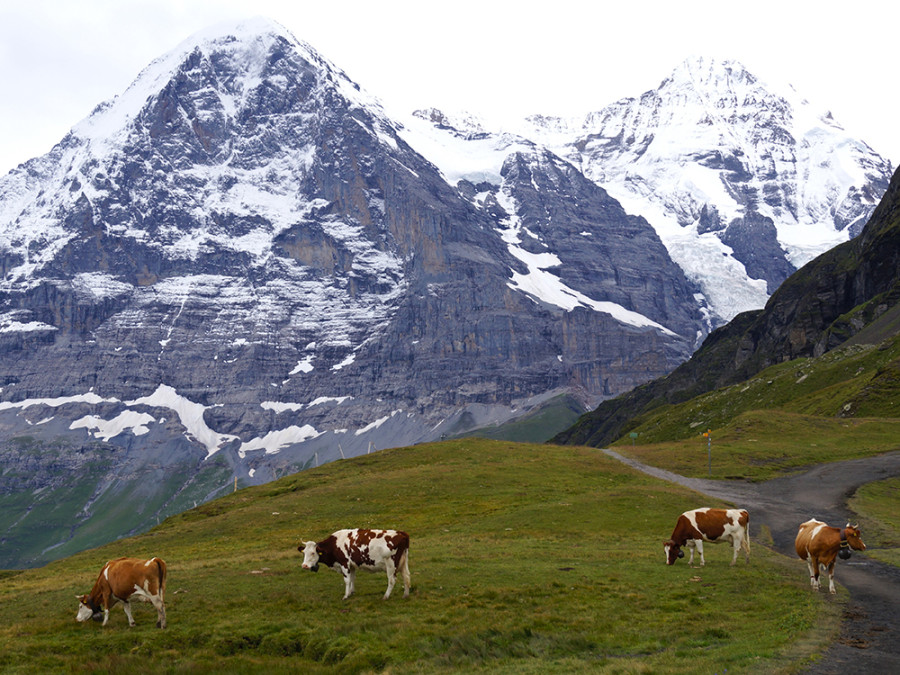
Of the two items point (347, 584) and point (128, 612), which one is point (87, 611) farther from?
point (347, 584)

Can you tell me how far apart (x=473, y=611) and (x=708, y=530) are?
15.1m

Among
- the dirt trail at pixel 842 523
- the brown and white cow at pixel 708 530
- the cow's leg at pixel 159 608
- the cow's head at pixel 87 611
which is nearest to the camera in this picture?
the dirt trail at pixel 842 523

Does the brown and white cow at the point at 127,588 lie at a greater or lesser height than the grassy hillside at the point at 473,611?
greater

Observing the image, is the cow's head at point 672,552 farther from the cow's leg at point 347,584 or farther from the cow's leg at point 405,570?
the cow's leg at point 347,584

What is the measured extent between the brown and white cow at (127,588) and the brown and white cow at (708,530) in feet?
76.2

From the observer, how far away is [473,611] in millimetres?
26531

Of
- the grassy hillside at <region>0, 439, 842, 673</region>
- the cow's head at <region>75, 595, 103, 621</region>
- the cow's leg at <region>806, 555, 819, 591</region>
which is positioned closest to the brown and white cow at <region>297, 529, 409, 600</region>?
the grassy hillside at <region>0, 439, 842, 673</region>

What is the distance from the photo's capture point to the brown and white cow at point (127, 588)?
2602 centimetres

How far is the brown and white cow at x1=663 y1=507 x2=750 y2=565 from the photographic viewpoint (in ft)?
115

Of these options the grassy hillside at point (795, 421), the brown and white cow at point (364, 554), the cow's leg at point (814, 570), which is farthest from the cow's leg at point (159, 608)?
the grassy hillside at point (795, 421)

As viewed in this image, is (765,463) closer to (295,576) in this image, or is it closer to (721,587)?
(721,587)

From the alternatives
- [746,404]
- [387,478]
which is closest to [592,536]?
[387,478]

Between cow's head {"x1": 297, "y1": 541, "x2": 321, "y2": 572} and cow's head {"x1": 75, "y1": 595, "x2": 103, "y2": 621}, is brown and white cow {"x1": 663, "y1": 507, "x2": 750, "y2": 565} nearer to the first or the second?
cow's head {"x1": 297, "y1": 541, "x2": 321, "y2": 572}

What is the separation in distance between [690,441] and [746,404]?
4817 centimetres
